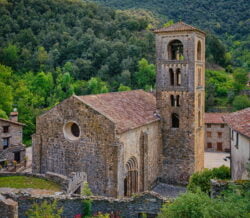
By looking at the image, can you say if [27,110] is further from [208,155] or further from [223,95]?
[223,95]

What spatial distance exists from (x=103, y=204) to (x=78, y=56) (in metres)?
70.2

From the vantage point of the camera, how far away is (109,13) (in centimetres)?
10181

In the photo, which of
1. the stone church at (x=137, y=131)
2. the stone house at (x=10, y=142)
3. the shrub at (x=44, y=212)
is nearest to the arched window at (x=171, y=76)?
the stone church at (x=137, y=131)

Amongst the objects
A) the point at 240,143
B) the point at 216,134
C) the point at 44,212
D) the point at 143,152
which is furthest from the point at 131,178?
the point at 216,134

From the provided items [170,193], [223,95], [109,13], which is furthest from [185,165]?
[109,13]

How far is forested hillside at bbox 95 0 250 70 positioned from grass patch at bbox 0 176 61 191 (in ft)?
242

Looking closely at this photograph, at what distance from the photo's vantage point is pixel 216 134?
1957 inches

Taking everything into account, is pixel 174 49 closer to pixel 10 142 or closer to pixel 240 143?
pixel 240 143

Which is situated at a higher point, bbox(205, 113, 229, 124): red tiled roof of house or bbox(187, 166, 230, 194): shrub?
bbox(205, 113, 229, 124): red tiled roof of house

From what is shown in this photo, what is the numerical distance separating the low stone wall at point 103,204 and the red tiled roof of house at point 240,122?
5.35 metres

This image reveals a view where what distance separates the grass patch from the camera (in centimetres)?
2070

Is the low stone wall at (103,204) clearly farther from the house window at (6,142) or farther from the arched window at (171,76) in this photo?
the house window at (6,142)

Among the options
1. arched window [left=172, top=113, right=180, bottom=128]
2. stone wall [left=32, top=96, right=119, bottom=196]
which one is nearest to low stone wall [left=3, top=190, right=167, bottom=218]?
stone wall [left=32, top=96, right=119, bottom=196]

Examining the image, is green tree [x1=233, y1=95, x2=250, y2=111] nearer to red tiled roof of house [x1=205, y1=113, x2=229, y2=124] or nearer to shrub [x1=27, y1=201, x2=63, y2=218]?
red tiled roof of house [x1=205, y1=113, x2=229, y2=124]
